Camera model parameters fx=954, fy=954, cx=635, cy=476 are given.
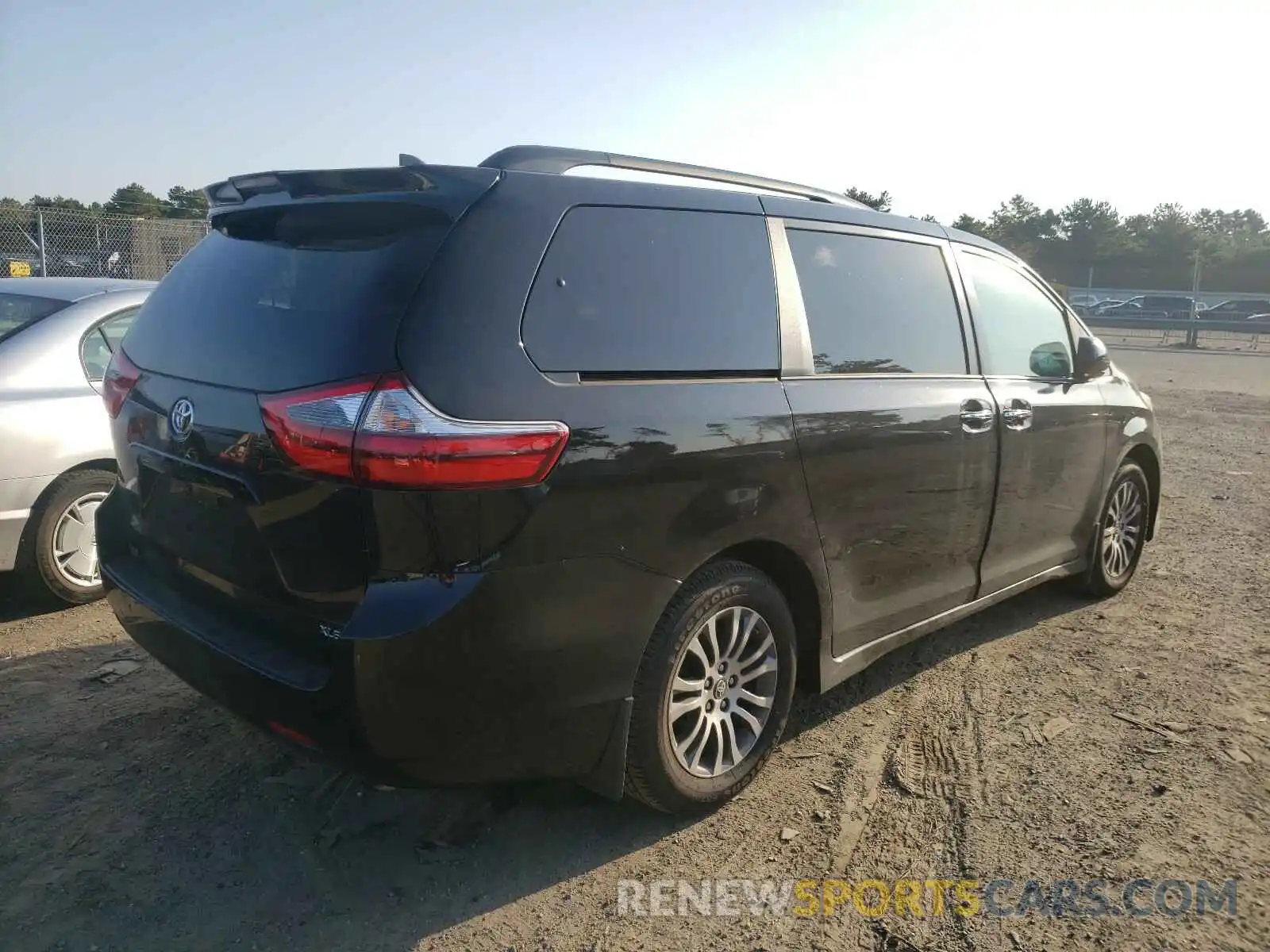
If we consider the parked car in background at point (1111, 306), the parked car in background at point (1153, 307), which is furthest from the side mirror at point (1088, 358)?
the parked car in background at point (1153, 307)

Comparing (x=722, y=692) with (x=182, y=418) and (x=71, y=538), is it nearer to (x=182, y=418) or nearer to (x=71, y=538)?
(x=182, y=418)

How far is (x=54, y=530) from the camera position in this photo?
4.62m

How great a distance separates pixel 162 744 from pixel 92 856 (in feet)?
2.24

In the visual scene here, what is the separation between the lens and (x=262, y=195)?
289cm

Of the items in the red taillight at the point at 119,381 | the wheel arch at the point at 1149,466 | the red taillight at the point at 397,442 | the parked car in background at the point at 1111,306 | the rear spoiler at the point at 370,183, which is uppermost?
the parked car in background at the point at 1111,306

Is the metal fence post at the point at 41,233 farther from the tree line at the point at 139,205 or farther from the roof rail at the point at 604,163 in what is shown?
the roof rail at the point at 604,163

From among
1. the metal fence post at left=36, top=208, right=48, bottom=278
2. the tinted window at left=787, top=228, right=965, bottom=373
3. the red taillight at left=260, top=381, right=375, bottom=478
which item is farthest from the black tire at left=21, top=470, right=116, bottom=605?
the metal fence post at left=36, top=208, right=48, bottom=278

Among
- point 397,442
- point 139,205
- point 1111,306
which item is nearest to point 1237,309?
point 1111,306

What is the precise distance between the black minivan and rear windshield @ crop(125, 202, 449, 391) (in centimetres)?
1

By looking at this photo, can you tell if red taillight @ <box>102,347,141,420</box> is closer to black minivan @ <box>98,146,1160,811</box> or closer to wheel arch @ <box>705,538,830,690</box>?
black minivan @ <box>98,146,1160,811</box>

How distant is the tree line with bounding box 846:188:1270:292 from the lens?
67000 mm

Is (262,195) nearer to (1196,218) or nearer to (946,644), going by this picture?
(946,644)

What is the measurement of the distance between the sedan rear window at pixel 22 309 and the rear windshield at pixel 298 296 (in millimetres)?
2246

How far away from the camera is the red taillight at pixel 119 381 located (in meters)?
3.09
